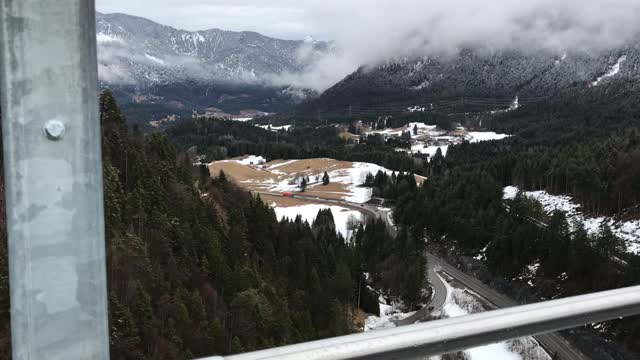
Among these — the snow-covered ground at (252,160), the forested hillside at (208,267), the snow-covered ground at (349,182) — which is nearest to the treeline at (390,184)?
the snow-covered ground at (349,182)

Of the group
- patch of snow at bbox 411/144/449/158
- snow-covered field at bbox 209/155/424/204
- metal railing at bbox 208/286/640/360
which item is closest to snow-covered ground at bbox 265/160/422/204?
snow-covered field at bbox 209/155/424/204

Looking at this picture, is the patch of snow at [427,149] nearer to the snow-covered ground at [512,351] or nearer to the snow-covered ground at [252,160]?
the snow-covered ground at [252,160]

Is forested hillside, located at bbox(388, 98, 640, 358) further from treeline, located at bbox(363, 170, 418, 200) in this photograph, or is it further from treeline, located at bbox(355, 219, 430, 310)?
treeline, located at bbox(363, 170, 418, 200)

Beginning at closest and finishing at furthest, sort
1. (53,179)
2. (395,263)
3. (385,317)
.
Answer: (53,179) → (385,317) → (395,263)

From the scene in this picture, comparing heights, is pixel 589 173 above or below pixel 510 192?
above

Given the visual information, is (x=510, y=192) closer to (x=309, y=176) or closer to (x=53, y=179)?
(x=309, y=176)

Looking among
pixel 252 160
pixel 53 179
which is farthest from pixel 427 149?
pixel 53 179
